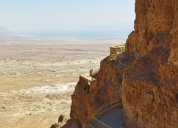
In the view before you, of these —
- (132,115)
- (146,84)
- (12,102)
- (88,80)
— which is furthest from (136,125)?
(12,102)

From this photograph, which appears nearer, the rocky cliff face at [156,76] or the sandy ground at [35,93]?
the rocky cliff face at [156,76]

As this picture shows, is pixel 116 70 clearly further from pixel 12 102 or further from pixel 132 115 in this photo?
pixel 12 102

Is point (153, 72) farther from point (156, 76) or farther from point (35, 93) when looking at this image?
point (35, 93)

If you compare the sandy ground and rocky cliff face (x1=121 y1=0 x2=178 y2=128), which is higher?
rocky cliff face (x1=121 y1=0 x2=178 y2=128)

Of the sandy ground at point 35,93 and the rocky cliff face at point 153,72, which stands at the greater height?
the rocky cliff face at point 153,72

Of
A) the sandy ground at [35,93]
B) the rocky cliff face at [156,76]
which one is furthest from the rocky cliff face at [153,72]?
the sandy ground at [35,93]

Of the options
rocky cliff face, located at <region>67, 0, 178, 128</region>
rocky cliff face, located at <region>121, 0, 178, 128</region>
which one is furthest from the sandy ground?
rocky cliff face, located at <region>121, 0, 178, 128</region>

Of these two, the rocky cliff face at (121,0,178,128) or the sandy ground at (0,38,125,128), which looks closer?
the rocky cliff face at (121,0,178,128)

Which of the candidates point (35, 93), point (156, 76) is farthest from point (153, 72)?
point (35, 93)

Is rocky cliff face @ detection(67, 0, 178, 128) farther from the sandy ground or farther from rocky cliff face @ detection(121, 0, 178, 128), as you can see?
the sandy ground

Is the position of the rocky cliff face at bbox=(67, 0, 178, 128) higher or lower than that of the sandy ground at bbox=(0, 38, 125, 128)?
higher

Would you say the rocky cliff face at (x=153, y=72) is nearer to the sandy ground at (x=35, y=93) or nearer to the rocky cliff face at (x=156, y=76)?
the rocky cliff face at (x=156, y=76)
